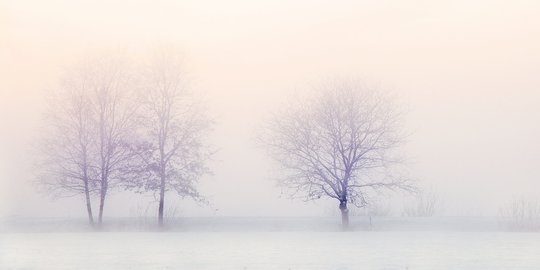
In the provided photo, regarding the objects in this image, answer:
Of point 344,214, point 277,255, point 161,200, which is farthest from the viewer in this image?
point 344,214

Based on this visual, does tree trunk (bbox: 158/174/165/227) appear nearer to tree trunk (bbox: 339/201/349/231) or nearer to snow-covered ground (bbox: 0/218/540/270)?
tree trunk (bbox: 339/201/349/231)

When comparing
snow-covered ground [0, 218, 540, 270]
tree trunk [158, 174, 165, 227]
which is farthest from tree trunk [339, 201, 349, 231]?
snow-covered ground [0, 218, 540, 270]

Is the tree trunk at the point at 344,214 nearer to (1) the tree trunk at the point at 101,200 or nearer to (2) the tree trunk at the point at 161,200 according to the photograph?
(2) the tree trunk at the point at 161,200

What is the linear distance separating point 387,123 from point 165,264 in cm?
2761

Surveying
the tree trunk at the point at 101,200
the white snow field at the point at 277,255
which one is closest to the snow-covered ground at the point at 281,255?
the white snow field at the point at 277,255

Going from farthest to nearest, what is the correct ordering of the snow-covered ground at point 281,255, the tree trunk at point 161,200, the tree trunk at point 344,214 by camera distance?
the tree trunk at point 344,214 < the tree trunk at point 161,200 < the snow-covered ground at point 281,255

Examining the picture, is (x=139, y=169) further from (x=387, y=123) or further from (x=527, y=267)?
(x=527, y=267)

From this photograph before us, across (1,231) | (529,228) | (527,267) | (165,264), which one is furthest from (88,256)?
(529,228)

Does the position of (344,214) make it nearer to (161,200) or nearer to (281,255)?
(161,200)

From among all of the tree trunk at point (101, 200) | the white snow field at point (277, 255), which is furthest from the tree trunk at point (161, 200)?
the white snow field at point (277, 255)

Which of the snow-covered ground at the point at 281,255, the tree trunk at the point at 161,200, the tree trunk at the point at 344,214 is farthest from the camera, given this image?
the tree trunk at the point at 344,214

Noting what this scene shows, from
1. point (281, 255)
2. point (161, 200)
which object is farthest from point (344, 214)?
point (281, 255)

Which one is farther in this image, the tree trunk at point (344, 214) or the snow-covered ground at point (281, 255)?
the tree trunk at point (344, 214)

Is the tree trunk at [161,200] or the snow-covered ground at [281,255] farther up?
the tree trunk at [161,200]
